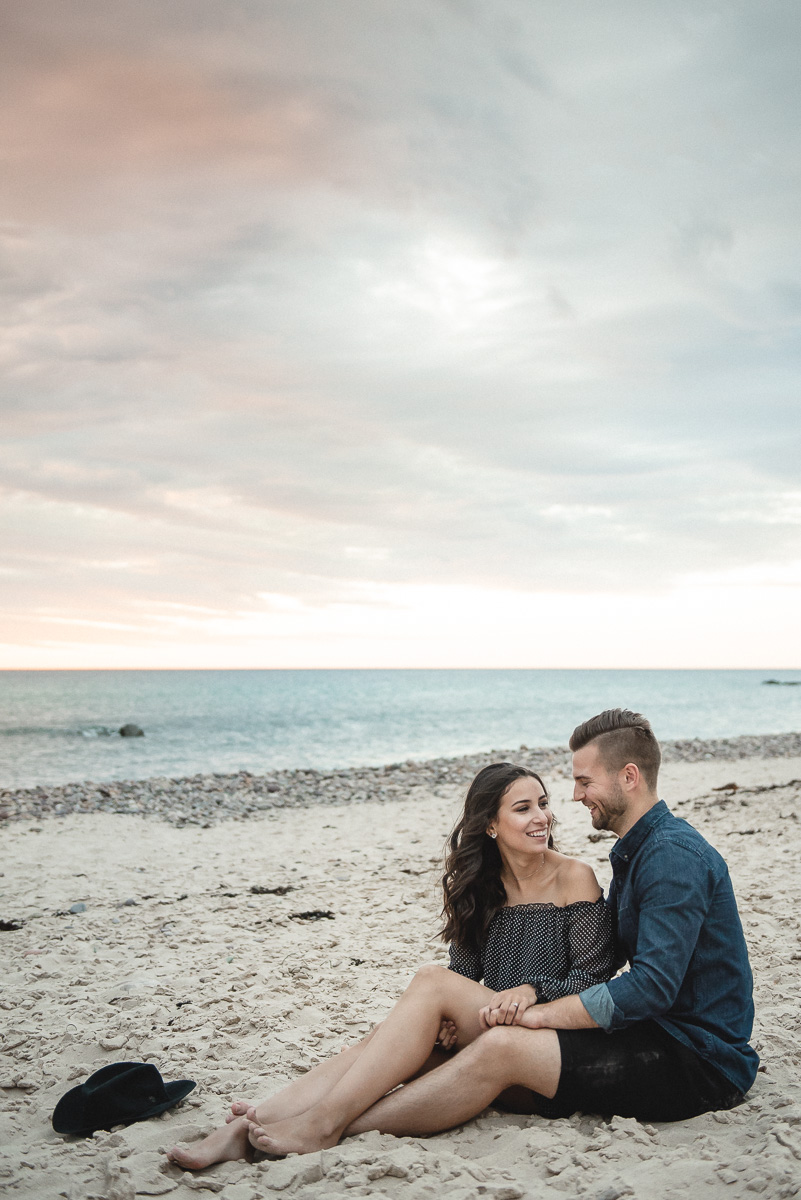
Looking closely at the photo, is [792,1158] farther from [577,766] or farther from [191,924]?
[191,924]

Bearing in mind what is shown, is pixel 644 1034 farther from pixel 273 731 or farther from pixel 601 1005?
pixel 273 731

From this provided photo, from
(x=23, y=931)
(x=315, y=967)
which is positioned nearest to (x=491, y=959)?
(x=315, y=967)

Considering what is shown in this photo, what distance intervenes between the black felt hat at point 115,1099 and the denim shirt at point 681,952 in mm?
1989

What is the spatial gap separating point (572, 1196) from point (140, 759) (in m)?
25.3

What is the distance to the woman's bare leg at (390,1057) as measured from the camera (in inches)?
131

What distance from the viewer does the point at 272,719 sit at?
4638 cm

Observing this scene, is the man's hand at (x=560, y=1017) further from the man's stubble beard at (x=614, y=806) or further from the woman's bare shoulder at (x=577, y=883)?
the man's stubble beard at (x=614, y=806)

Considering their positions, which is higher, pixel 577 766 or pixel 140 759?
pixel 577 766

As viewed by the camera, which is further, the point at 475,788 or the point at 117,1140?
the point at 475,788

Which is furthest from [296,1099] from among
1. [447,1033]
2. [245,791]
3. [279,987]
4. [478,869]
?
[245,791]

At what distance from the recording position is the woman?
3.36 metres

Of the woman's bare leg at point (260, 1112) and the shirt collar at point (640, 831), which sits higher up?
the shirt collar at point (640, 831)

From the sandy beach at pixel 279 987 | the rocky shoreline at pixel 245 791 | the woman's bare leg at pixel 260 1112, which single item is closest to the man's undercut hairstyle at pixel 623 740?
the sandy beach at pixel 279 987

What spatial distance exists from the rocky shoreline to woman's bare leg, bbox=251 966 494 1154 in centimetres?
952
